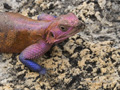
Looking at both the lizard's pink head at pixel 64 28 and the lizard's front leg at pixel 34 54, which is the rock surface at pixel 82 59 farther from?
the lizard's pink head at pixel 64 28

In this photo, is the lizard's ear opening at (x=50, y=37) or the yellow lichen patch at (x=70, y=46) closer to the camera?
the lizard's ear opening at (x=50, y=37)

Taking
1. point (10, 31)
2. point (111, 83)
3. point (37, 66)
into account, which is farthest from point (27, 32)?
point (111, 83)

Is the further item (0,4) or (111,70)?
(0,4)

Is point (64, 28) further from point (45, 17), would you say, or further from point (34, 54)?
point (45, 17)

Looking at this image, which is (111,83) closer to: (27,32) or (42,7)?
(27,32)

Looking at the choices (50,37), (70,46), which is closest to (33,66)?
(50,37)

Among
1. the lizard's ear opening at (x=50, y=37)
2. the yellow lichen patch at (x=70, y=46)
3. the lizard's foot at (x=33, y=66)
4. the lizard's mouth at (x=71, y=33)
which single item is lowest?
the lizard's foot at (x=33, y=66)

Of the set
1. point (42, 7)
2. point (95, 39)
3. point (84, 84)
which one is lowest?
point (84, 84)

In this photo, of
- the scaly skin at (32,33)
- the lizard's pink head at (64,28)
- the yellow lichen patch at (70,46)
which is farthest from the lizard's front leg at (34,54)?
the yellow lichen patch at (70,46)
